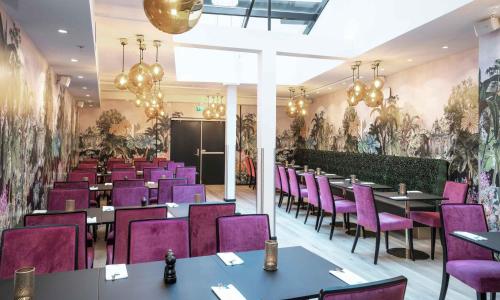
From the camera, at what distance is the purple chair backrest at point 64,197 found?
15.1 feet

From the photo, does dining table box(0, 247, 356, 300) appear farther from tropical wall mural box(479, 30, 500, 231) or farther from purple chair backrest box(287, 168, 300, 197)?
purple chair backrest box(287, 168, 300, 197)

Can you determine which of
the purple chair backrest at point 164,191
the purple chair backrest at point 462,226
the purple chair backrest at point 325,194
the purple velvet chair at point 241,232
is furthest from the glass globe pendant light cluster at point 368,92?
the purple velvet chair at point 241,232

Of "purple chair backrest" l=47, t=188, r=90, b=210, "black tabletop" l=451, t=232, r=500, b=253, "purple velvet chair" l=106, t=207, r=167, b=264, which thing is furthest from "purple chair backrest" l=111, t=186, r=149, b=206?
"black tabletop" l=451, t=232, r=500, b=253

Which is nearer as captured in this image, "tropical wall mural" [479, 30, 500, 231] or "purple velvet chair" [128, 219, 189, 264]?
"purple velvet chair" [128, 219, 189, 264]

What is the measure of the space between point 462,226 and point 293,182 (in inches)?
186

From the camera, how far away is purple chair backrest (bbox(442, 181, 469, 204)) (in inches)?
213

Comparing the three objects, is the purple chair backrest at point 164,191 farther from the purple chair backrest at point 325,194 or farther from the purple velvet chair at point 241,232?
the purple velvet chair at point 241,232

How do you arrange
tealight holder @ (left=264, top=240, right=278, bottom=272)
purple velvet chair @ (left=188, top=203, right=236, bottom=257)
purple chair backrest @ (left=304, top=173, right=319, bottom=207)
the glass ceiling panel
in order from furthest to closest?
the glass ceiling panel → purple chair backrest @ (left=304, top=173, right=319, bottom=207) → purple velvet chair @ (left=188, top=203, right=236, bottom=257) → tealight holder @ (left=264, top=240, right=278, bottom=272)

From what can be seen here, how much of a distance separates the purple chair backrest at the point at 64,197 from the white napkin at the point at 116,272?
2.68 metres

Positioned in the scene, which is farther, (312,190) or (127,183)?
(312,190)

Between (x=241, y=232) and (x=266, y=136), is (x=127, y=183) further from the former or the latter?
(x=241, y=232)

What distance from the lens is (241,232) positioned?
9.93ft

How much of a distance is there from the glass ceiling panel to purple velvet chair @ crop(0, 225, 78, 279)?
701 cm

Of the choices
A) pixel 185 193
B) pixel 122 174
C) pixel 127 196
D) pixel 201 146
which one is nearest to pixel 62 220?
pixel 127 196
